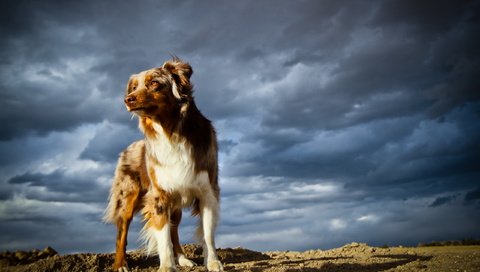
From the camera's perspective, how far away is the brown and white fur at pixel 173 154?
23.5 ft

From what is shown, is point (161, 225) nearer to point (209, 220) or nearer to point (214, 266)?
point (209, 220)

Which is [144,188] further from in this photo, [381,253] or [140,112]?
[381,253]

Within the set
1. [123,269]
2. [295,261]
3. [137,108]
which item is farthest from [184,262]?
[137,108]

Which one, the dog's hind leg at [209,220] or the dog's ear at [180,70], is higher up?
the dog's ear at [180,70]

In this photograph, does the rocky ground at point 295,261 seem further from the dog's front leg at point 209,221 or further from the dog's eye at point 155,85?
A: the dog's eye at point 155,85

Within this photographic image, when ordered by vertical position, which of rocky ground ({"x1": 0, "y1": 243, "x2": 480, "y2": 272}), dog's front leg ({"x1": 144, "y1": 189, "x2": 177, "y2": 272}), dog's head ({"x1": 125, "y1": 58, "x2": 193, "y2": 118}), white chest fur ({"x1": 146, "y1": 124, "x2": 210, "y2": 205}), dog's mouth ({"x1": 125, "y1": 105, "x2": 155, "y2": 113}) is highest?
dog's head ({"x1": 125, "y1": 58, "x2": 193, "y2": 118})

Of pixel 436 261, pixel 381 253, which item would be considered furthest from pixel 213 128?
pixel 381 253

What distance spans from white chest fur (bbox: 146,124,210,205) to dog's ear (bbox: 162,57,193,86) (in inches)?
34.6

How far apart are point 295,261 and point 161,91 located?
5188mm

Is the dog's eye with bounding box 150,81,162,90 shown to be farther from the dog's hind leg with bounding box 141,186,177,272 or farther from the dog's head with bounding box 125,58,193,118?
the dog's hind leg with bounding box 141,186,177,272

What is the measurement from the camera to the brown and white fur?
7168 mm

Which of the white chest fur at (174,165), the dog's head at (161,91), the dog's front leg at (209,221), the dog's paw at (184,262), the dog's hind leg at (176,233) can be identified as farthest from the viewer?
the dog's hind leg at (176,233)

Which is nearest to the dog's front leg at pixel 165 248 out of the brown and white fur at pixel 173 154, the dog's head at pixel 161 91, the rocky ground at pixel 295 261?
the brown and white fur at pixel 173 154

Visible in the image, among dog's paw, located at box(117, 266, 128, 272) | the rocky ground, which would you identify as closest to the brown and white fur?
the rocky ground
